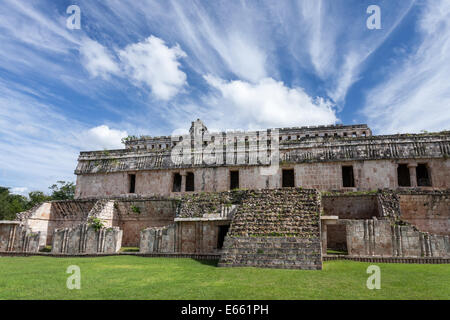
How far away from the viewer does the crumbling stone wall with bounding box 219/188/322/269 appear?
31.0ft

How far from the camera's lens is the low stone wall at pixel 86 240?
13633 mm

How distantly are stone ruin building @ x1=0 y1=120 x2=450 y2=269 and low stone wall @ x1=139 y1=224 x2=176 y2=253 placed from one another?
0.04 metres

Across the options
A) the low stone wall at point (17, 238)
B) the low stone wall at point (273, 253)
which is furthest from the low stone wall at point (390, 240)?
the low stone wall at point (17, 238)

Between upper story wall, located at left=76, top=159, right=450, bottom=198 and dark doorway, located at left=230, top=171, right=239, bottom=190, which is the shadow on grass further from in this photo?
dark doorway, located at left=230, top=171, right=239, bottom=190

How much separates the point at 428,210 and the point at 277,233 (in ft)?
27.1

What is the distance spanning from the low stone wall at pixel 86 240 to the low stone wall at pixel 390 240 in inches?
370

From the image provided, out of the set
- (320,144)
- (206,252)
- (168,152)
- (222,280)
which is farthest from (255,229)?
(168,152)

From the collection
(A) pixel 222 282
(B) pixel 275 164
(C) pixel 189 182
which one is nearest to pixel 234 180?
(B) pixel 275 164

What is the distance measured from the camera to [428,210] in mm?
14406

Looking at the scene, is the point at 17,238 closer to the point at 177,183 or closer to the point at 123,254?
the point at 123,254

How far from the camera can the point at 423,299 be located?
18.6ft

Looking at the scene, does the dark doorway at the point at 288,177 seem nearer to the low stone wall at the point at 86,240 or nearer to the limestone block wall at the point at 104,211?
the limestone block wall at the point at 104,211

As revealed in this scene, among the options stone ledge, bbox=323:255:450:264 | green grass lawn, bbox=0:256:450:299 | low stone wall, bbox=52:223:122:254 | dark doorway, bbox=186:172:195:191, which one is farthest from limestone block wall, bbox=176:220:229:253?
dark doorway, bbox=186:172:195:191
